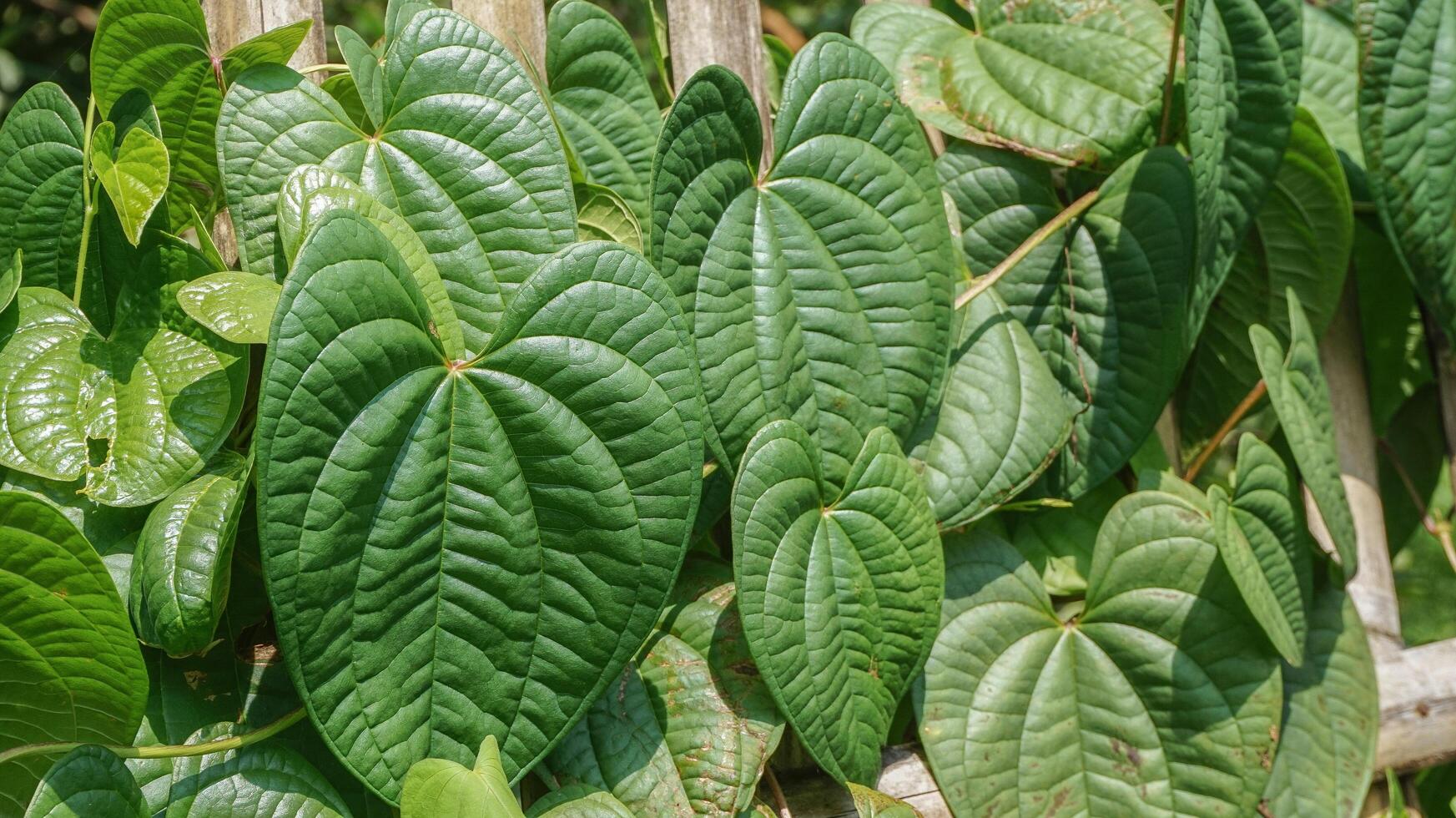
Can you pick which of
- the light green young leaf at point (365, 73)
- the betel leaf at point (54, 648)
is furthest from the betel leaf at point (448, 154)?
the betel leaf at point (54, 648)

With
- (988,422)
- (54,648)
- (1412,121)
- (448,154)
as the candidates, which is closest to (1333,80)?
(1412,121)

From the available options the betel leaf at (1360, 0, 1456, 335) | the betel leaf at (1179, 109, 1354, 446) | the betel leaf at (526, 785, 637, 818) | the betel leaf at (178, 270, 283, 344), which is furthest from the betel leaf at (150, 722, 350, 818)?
the betel leaf at (1360, 0, 1456, 335)

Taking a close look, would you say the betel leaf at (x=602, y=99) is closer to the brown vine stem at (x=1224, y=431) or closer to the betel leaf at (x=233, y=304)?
the betel leaf at (x=233, y=304)

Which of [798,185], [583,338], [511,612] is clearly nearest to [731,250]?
[798,185]

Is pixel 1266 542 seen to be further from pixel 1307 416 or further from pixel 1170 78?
pixel 1170 78

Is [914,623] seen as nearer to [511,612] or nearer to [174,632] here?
[511,612]

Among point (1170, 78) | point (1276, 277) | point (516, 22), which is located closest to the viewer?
point (516, 22)

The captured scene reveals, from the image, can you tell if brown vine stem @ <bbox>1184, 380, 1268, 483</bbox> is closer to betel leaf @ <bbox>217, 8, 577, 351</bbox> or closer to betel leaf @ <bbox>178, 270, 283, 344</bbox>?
betel leaf @ <bbox>217, 8, 577, 351</bbox>
